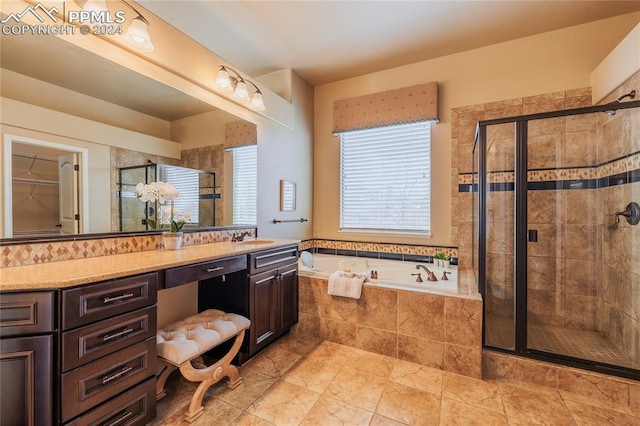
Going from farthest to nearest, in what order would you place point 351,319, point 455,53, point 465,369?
point 455,53
point 351,319
point 465,369

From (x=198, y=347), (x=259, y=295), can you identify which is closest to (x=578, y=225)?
→ (x=259, y=295)

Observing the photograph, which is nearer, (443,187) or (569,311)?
(569,311)

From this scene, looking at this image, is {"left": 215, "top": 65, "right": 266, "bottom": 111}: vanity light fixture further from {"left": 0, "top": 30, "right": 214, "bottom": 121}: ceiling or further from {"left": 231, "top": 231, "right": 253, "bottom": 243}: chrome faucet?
{"left": 231, "top": 231, "right": 253, "bottom": 243}: chrome faucet

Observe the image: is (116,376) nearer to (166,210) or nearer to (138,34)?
(166,210)

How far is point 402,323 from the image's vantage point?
2.16m

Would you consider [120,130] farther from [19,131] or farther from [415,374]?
[415,374]

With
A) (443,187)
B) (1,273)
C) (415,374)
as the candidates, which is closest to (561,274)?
(443,187)

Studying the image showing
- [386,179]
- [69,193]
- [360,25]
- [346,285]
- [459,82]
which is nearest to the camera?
[69,193]

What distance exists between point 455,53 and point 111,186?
3.36m

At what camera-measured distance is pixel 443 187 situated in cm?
301

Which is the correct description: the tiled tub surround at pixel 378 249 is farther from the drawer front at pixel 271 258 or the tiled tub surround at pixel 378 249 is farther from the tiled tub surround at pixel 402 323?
the drawer front at pixel 271 258

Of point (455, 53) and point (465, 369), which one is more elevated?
point (455, 53)

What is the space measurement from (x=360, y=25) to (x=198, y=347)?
9.13 feet

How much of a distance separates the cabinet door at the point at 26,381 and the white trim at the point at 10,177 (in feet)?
1.97
